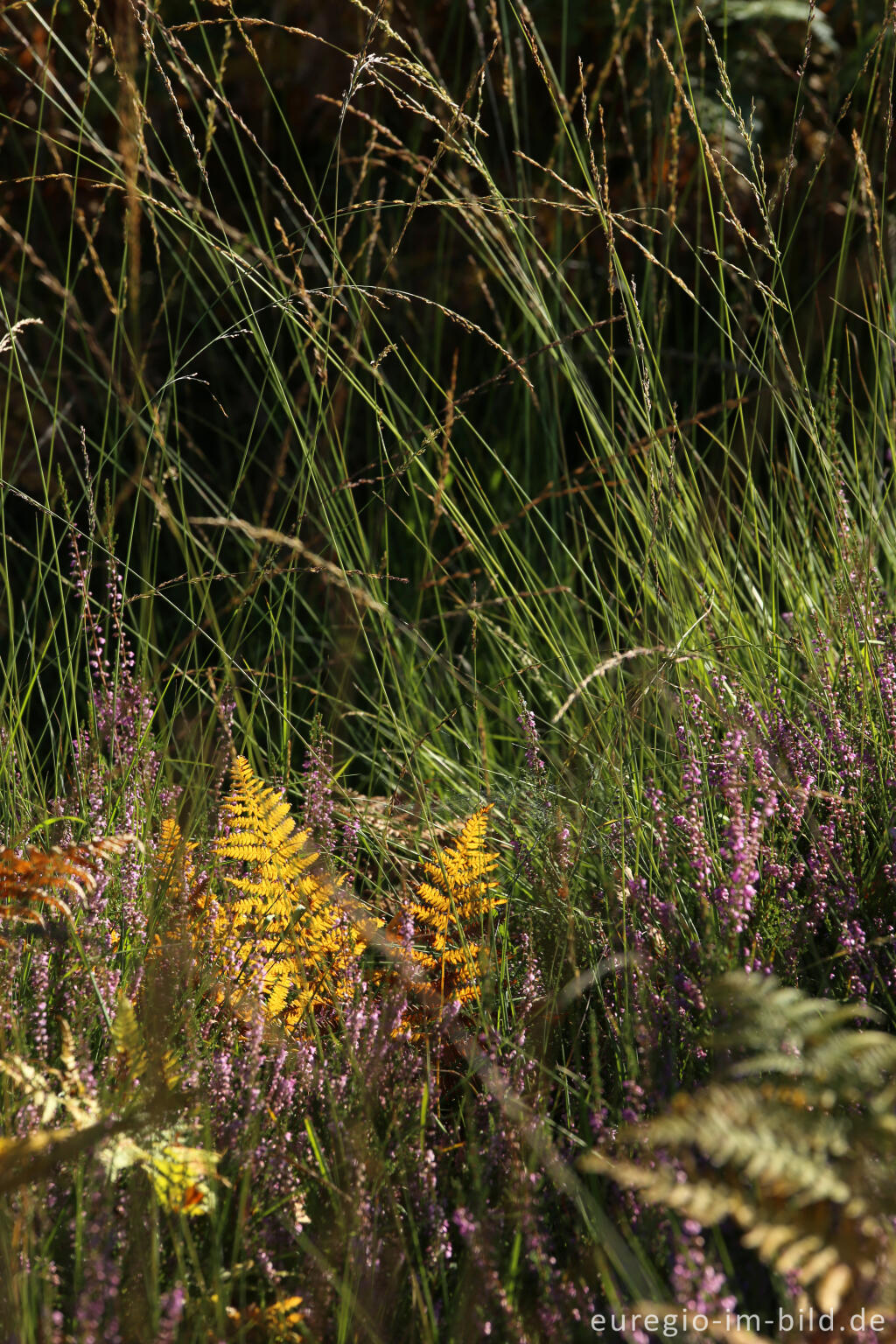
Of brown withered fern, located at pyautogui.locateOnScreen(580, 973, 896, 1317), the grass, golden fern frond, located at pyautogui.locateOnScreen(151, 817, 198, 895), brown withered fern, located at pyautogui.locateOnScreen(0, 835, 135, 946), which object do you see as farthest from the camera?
golden fern frond, located at pyautogui.locateOnScreen(151, 817, 198, 895)

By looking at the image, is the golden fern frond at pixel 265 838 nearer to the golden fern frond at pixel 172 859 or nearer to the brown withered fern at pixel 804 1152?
the golden fern frond at pixel 172 859

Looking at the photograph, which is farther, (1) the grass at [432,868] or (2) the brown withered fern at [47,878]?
(2) the brown withered fern at [47,878]

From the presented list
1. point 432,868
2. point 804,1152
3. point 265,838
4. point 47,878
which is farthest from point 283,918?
point 804,1152

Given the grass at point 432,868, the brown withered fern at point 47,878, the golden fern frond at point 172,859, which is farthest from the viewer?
the golden fern frond at point 172,859

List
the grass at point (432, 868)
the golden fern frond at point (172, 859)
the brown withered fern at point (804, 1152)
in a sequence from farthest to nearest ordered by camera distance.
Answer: the golden fern frond at point (172, 859) → the grass at point (432, 868) → the brown withered fern at point (804, 1152)

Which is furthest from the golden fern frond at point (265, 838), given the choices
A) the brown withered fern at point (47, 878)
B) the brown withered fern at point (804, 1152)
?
the brown withered fern at point (804, 1152)

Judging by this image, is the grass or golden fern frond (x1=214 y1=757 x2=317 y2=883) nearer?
the grass

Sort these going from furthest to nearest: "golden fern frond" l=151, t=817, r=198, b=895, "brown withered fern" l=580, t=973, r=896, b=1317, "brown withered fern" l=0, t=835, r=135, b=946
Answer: "golden fern frond" l=151, t=817, r=198, b=895, "brown withered fern" l=0, t=835, r=135, b=946, "brown withered fern" l=580, t=973, r=896, b=1317

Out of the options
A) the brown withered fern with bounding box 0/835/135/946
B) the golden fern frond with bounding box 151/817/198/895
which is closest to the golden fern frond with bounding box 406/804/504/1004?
the golden fern frond with bounding box 151/817/198/895

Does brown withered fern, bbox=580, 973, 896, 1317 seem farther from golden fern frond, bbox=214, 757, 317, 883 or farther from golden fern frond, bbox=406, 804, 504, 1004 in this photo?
golden fern frond, bbox=214, 757, 317, 883

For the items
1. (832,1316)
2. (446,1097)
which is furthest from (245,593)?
(832,1316)

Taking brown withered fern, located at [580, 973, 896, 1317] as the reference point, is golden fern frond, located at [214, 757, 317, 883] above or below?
below

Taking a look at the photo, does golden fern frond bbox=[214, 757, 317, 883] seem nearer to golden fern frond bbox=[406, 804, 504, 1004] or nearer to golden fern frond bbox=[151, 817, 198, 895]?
golden fern frond bbox=[151, 817, 198, 895]

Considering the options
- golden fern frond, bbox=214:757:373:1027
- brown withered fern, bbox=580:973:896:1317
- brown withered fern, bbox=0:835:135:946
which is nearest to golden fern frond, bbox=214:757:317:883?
golden fern frond, bbox=214:757:373:1027
